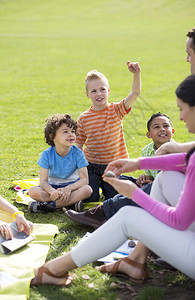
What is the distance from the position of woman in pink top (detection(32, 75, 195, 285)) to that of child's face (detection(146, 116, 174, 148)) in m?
1.53

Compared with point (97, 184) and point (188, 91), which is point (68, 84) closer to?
point (97, 184)

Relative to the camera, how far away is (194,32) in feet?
12.5

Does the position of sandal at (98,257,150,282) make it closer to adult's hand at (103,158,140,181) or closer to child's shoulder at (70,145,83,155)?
adult's hand at (103,158,140,181)

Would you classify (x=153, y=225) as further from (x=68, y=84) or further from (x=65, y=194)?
(x=68, y=84)

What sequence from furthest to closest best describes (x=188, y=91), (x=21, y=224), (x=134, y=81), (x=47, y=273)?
1. (x=134, y=81)
2. (x=21, y=224)
3. (x=47, y=273)
4. (x=188, y=91)

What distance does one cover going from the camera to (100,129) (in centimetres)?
578

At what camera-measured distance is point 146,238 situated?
3.10 meters

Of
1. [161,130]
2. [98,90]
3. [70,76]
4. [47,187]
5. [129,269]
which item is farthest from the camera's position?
[70,76]

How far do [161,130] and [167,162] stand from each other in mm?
1566

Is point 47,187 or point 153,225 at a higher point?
point 153,225

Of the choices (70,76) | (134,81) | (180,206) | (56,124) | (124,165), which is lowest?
(180,206)


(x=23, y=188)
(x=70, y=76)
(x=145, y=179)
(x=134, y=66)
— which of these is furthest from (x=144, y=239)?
(x=70, y=76)

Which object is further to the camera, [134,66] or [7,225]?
[134,66]

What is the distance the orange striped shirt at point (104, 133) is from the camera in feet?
18.9
